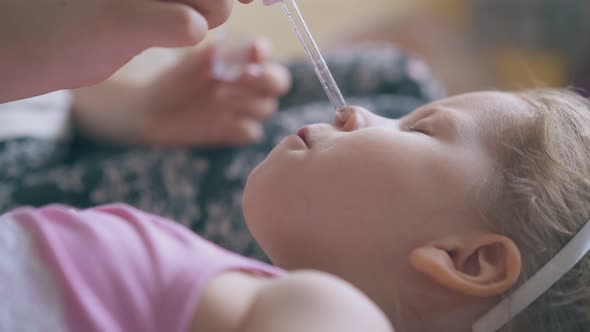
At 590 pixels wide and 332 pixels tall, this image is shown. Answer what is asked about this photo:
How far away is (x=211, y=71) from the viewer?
1.25 meters

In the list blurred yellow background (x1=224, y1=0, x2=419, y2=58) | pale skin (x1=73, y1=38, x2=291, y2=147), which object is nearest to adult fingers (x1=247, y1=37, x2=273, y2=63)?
pale skin (x1=73, y1=38, x2=291, y2=147)

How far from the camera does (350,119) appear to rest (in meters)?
0.76

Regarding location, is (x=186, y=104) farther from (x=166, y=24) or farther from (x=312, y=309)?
(x=312, y=309)

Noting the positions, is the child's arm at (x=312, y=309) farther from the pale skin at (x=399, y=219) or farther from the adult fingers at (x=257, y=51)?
the adult fingers at (x=257, y=51)

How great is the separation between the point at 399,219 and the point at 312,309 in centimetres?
18

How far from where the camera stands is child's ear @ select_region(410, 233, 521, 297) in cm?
67

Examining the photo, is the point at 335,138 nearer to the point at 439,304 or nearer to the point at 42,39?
the point at 439,304

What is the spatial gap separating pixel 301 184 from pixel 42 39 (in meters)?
0.29

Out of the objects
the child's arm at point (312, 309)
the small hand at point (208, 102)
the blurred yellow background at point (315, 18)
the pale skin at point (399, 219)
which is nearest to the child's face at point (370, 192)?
the pale skin at point (399, 219)

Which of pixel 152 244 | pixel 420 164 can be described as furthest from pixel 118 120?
pixel 420 164

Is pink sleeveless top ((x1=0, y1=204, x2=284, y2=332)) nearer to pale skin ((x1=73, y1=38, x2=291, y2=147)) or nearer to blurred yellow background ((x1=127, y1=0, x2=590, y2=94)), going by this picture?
pale skin ((x1=73, y1=38, x2=291, y2=147))

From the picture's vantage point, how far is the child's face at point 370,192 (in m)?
0.69

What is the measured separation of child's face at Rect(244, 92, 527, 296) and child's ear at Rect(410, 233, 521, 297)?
0.02 metres

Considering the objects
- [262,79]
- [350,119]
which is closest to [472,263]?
[350,119]
